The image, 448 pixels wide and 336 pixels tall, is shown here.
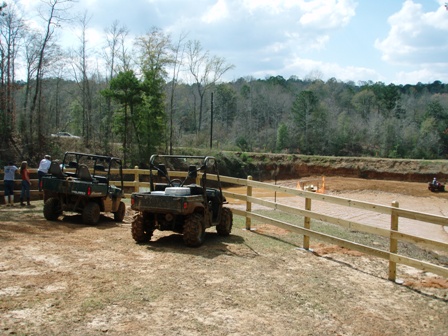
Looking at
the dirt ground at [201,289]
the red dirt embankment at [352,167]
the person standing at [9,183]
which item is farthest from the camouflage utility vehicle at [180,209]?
the red dirt embankment at [352,167]

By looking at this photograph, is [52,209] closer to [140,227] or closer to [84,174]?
[84,174]

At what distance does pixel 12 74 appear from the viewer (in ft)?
93.5

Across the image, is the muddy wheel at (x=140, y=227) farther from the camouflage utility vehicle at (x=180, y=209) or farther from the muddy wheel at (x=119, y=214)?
the muddy wheel at (x=119, y=214)

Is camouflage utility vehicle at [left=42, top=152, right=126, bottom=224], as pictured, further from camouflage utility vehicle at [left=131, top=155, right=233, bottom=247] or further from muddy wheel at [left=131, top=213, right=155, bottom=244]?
→ muddy wheel at [left=131, top=213, right=155, bottom=244]

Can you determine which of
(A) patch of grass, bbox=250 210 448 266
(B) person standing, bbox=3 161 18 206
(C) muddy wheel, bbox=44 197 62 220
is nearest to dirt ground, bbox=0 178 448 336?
(A) patch of grass, bbox=250 210 448 266

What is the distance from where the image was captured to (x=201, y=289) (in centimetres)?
562

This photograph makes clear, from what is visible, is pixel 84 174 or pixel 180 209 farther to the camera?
pixel 84 174

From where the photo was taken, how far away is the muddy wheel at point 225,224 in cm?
900

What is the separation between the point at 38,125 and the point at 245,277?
84.0 ft

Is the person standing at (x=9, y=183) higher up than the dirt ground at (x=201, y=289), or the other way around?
the person standing at (x=9, y=183)

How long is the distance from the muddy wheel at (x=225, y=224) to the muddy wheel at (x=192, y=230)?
1.10 m

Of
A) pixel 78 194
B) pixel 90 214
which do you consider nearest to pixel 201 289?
pixel 90 214

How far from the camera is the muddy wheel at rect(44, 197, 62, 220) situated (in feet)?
34.7

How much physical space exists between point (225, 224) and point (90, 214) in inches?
129
